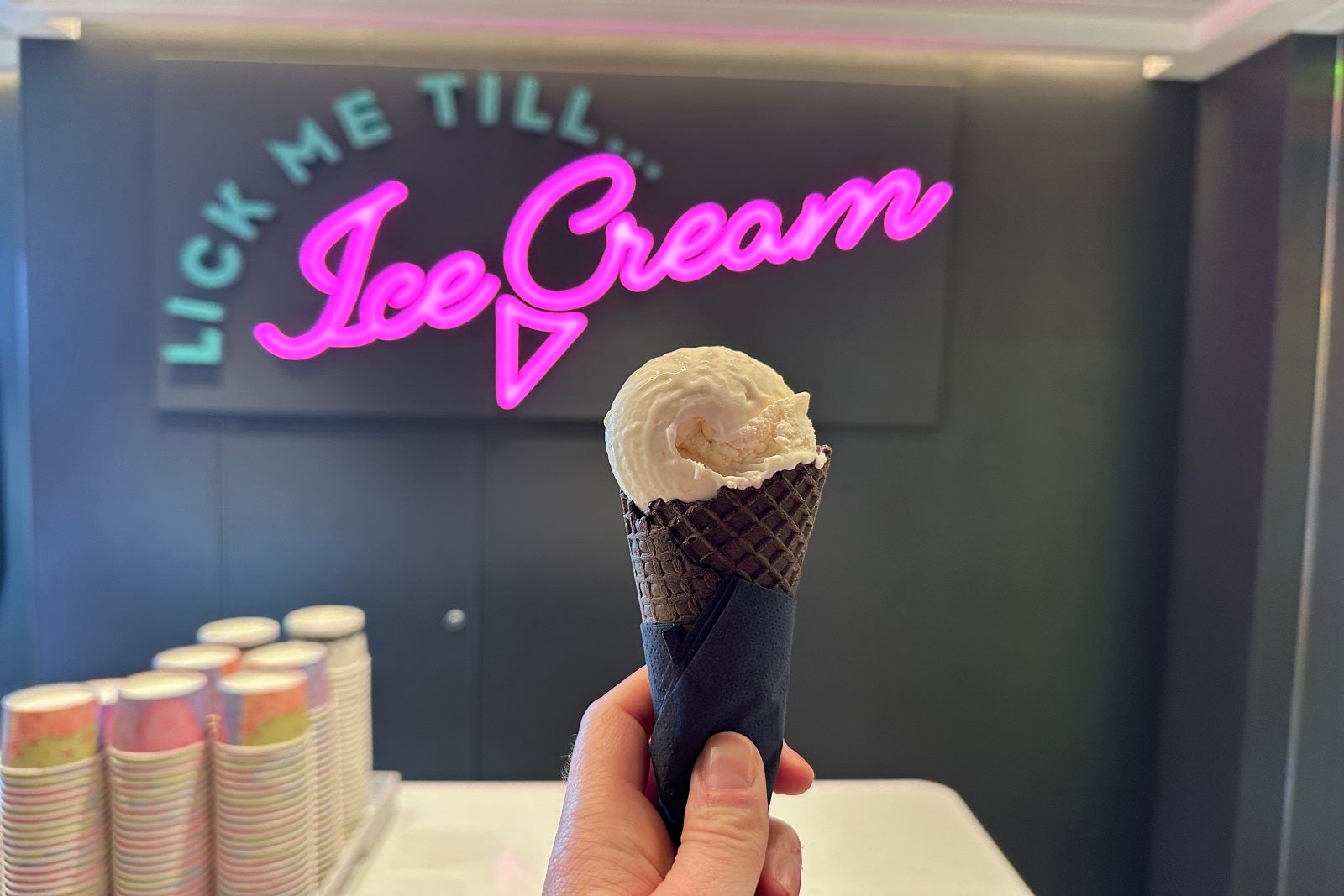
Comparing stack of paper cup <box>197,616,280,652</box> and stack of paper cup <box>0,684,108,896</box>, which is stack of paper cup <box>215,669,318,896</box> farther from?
stack of paper cup <box>197,616,280,652</box>

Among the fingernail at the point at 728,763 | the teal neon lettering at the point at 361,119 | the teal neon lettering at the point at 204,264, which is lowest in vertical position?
the fingernail at the point at 728,763

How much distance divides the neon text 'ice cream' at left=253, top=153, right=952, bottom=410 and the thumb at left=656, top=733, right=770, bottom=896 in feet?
6.70

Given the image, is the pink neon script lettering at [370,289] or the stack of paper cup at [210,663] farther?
the pink neon script lettering at [370,289]

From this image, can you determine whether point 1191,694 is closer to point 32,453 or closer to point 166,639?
point 166,639

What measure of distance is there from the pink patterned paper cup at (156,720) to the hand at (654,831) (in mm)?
736

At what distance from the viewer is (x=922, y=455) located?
309 centimetres

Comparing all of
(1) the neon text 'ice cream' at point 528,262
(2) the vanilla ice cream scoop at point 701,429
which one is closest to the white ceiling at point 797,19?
(1) the neon text 'ice cream' at point 528,262

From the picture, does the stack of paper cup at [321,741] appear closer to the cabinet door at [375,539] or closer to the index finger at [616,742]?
the index finger at [616,742]

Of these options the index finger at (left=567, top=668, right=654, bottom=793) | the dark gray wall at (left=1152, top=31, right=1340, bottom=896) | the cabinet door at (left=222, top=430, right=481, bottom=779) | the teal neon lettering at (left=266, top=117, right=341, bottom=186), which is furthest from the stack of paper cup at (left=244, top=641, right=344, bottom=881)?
the dark gray wall at (left=1152, top=31, right=1340, bottom=896)

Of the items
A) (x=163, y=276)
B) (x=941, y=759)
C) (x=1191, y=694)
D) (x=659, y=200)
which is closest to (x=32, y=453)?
(x=163, y=276)

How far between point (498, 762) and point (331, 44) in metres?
2.89

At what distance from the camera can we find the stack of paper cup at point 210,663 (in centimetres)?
151

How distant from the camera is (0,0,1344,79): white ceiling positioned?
8.87 feet

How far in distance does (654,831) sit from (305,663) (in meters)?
0.84
